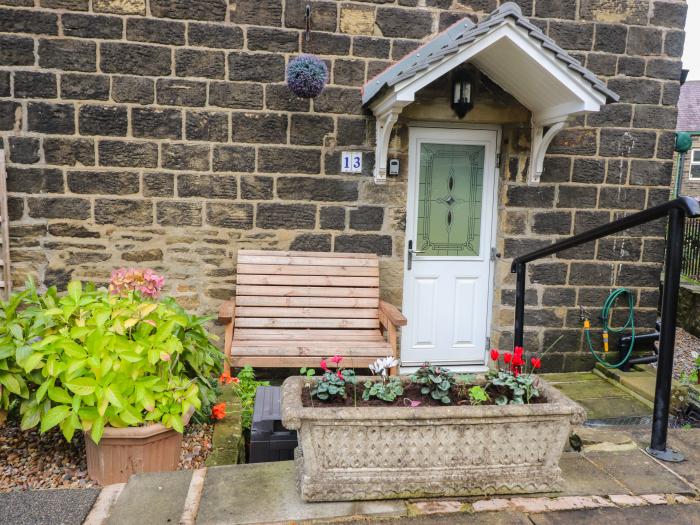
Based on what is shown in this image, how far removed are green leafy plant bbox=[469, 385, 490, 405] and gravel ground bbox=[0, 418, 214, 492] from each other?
1356 mm

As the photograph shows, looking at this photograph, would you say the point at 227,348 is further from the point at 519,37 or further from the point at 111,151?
the point at 519,37

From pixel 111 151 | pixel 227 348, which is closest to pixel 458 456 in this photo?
pixel 227 348

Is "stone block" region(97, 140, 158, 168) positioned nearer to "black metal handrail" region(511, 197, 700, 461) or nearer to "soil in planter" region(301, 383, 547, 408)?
"soil in planter" region(301, 383, 547, 408)

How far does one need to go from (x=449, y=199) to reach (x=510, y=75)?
3.51 ft

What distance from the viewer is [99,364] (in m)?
2.30

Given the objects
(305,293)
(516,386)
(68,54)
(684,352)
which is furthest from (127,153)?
(684,352)

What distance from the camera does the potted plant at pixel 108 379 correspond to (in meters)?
2.30

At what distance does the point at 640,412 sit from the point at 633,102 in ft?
8.28

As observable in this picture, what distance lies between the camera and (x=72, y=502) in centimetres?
212

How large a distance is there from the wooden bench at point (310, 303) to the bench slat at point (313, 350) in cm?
3

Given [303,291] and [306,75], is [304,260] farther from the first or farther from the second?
[306,75]

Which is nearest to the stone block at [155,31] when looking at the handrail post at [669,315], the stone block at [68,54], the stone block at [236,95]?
the stone block at [68,54]

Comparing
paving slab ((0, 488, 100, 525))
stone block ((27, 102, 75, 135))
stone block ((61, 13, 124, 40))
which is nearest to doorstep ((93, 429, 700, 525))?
paving slab ((0, 488, 100, 525))

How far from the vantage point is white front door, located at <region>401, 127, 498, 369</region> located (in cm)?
457
